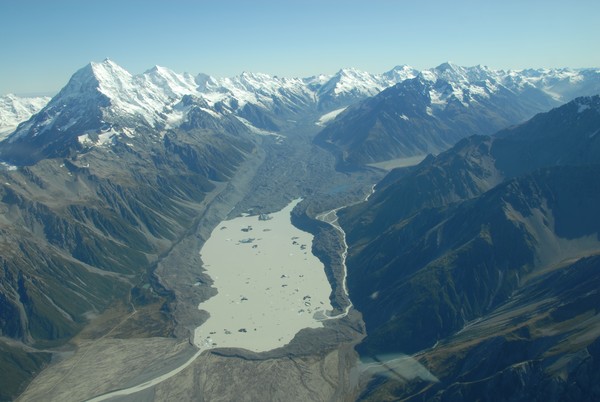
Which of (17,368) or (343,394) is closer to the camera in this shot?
(343,394)

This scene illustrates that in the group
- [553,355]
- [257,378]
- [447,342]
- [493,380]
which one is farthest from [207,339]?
[553,355]

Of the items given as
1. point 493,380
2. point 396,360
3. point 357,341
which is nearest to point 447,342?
point 396,360

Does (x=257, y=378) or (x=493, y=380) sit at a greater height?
(x=493, y=380)

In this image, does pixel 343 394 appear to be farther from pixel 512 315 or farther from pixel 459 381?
pixel 512 315

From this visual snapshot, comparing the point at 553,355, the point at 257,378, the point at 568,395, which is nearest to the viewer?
the point at 568,395

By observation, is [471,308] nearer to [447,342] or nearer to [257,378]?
[447,342]

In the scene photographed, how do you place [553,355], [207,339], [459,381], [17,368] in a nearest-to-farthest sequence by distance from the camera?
[553,355]
[459,381]
[17,368]
[207,339]

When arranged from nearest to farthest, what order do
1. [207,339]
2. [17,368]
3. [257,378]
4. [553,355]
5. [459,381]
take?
1. [553,355]
2. [459,381]
3. [257,378]
4. [17,368]
5. [207,339]

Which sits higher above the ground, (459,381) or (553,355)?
(553,355)

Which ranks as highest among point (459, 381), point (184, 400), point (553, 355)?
point (553, 355)
